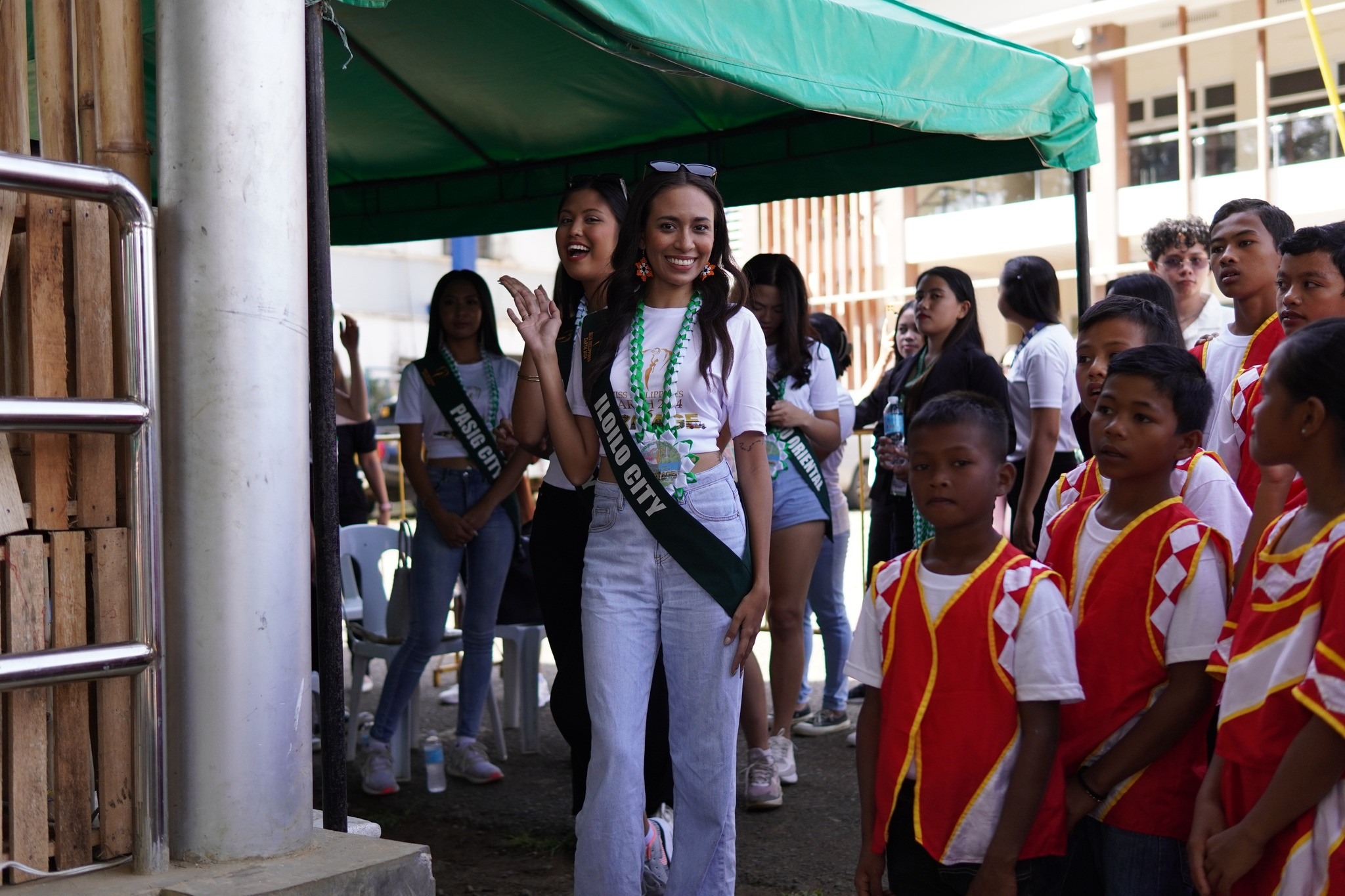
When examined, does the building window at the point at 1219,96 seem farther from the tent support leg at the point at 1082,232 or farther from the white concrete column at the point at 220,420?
the white concrete column at the point at 220,420

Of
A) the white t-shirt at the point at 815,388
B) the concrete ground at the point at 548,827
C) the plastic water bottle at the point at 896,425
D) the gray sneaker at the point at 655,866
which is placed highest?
the white t-shirt at the point at 815,388

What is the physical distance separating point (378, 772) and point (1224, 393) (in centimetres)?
328

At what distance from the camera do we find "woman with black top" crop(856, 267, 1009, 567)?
4645mm

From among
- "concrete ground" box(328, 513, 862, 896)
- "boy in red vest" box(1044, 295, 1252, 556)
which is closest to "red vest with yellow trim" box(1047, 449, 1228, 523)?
"boy in red vest" box(1044, 295, 1252, 556)

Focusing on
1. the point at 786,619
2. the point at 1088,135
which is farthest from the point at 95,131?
the point at 1088,135

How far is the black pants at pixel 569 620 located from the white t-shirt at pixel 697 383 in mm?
564

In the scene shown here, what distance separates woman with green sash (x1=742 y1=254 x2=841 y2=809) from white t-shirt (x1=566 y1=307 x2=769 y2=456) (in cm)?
151

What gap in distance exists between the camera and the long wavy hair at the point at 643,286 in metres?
2.85

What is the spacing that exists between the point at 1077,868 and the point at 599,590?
3.77ft

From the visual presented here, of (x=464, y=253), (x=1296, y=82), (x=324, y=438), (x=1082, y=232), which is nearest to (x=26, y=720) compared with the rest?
(x=324, y=438)

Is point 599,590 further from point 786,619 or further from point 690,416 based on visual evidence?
point 786,619

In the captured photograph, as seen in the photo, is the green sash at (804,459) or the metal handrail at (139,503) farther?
the green sash at (804,459)

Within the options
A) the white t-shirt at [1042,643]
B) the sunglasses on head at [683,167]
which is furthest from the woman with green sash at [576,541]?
the white t-shirt at [1042,643]

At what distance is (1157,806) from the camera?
2.18 m
